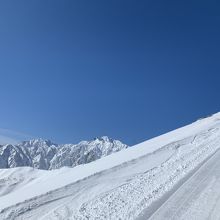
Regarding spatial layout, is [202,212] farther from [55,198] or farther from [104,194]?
[55,198]

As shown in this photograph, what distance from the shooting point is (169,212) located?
946 cm

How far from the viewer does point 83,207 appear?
10227 millimetres

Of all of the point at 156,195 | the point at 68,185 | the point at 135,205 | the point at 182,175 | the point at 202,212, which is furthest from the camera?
the point at 182,175

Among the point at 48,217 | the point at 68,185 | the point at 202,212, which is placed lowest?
the point at 202,212

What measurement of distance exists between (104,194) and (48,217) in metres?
2.50

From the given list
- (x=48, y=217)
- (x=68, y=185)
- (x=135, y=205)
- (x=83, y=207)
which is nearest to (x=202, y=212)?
(x=135, y=205)

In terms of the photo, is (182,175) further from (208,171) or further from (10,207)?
(10,207)

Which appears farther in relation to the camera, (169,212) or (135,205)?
(135,205)

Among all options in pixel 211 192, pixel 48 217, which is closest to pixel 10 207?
pixel 48 217

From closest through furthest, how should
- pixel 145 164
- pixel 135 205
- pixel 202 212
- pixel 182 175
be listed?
pixel 202 212 → pixel 135 205 → pixel 182 175 → pixel 145 164

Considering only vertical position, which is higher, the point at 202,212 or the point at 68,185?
the point at 68,185

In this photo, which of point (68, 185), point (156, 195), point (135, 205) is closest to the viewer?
point (135, 205)

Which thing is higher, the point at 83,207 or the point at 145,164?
the point at 145,164

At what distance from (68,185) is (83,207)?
7.77 ft
